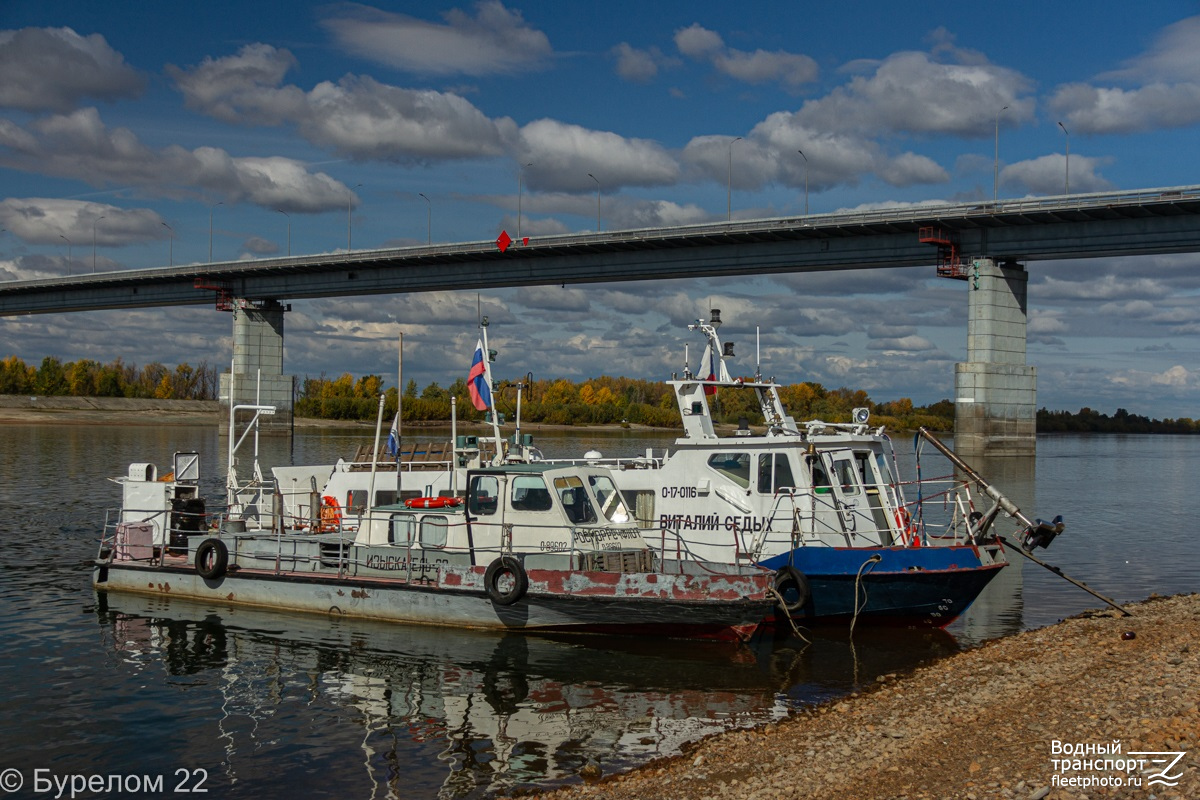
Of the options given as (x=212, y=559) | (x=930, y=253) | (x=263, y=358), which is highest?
(x=930, y=253)

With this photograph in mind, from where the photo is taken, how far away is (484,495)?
17328mm

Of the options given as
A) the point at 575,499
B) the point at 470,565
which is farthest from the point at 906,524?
the point at 470,565

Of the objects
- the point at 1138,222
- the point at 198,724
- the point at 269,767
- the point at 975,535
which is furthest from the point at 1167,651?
the point at 1138,222

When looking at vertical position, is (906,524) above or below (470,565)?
above

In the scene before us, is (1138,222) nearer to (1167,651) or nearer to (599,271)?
(599,271)

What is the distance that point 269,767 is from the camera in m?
10.9

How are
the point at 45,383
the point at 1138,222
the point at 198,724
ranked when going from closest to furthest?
the point at 198,724 → the point at 1138,222 → the point at 45,383

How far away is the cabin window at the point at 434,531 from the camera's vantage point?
17.7 m

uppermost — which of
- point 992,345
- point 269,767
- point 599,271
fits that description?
point 599,271

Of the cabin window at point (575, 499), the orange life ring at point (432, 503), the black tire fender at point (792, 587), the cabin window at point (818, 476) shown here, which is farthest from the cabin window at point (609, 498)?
the cabin window at point (818, 476)

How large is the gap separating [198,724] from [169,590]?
7718 mm

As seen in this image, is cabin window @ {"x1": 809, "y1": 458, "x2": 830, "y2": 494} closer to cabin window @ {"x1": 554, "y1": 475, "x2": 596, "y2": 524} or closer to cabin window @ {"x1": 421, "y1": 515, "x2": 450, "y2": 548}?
cabin window @ {"x1": 554, "y1": 475, "x2": 596, "y2": 524}

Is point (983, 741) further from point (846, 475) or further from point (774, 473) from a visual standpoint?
point (846, 475)

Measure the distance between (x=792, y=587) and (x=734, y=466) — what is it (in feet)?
8.63
